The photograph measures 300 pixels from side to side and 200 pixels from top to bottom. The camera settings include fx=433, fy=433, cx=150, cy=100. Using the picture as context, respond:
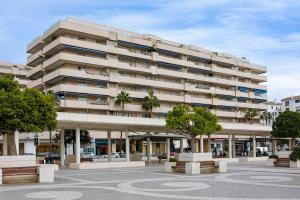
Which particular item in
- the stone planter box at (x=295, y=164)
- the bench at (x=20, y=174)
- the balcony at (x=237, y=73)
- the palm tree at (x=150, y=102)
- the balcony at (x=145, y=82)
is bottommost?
the stone planter box at (x=295, y=164)

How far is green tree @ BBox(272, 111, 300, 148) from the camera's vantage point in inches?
1620

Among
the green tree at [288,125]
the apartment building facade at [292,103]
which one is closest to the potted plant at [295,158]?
the green tree at [288,125]

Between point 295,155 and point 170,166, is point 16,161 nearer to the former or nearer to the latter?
point 170,166

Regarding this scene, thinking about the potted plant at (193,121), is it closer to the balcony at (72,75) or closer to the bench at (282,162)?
the bench at (282,162)

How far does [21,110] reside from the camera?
22.9 m

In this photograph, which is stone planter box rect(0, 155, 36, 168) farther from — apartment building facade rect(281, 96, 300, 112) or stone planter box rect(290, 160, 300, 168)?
apartment building facade rect(281, 96, 300, 112)

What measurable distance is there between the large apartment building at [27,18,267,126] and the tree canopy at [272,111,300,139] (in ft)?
116

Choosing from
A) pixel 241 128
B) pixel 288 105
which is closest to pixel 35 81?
pixel 241 128

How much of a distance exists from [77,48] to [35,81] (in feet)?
39.0

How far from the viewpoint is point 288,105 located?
14750cm

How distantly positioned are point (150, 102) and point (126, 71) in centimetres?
700

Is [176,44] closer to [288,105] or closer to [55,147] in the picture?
[55,147]

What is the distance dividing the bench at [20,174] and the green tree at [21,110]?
7.10ft

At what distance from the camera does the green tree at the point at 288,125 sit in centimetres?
4116
